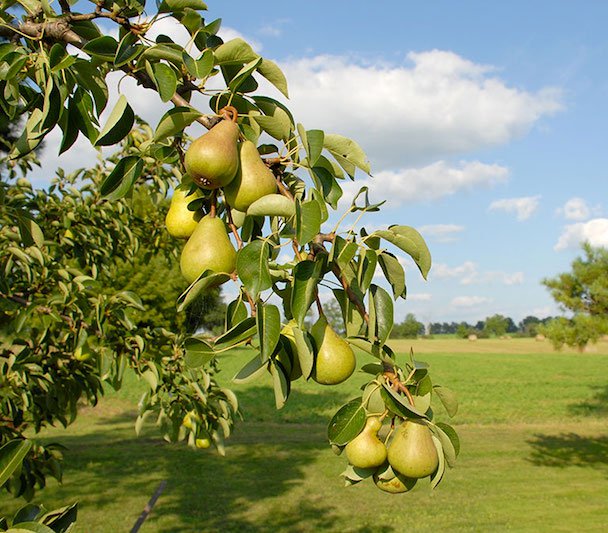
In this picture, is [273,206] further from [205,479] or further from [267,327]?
[205,479]

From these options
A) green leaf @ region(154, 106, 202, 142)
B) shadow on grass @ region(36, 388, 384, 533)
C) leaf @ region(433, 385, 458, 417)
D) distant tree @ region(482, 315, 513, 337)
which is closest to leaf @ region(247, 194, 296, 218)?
green leaf @ region(154, 106, 202, 142)

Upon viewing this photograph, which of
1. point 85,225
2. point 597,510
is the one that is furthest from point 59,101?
point 597,510

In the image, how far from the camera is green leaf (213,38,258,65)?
0.93 meters

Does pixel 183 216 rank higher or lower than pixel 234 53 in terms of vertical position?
lower

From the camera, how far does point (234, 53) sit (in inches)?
36.9

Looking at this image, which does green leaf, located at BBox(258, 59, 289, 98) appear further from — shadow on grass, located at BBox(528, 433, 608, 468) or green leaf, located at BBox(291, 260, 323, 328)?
shadow on grass, located at BBox(528, 433, 608, 468)

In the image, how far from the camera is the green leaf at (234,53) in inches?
36.5

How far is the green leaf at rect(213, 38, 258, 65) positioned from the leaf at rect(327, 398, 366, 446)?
57 centimetres

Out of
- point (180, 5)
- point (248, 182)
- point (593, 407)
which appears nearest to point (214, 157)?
point (248, 182)

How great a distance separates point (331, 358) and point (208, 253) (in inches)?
9.7

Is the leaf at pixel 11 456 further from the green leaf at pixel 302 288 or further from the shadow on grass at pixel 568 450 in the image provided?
the shadow on grass at pixel 568 450

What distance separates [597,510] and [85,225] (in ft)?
26.2

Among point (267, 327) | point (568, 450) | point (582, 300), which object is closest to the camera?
point (267, 327)

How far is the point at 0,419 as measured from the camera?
117 inches
